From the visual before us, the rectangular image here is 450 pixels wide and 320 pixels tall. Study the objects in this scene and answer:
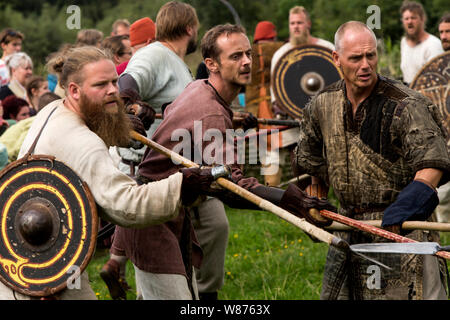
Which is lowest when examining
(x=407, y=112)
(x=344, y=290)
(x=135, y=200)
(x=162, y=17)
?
(x=344, y=290)

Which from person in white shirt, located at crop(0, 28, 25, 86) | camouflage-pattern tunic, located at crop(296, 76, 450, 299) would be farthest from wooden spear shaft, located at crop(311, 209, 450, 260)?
person in white shirt, located at crop(0, 28, 25, 86)

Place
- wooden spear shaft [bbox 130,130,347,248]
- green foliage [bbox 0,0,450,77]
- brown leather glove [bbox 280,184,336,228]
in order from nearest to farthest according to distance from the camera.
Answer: wooden spear shaft [bbox 130,130,347,248]
brown leather glove [bbox 280,184,336,228]
green foliage [bbox 0,0,450,77]

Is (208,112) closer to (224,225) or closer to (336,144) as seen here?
(336,144)

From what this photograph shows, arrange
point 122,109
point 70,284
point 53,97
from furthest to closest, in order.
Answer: point 53,97, point 122,109, point 70,284

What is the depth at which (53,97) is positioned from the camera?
6832 mm

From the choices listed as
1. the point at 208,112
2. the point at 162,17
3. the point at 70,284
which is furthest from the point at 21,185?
the point at 162,17

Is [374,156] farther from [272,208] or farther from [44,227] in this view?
[44,227]

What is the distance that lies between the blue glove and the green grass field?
2.28 metres

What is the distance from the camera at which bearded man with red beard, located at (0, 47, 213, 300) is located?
12.5ft

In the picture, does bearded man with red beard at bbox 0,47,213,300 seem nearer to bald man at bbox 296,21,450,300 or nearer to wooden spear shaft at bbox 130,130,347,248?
wooden spear shaft at bbox 130,130,347,248

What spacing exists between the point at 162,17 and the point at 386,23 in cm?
1234

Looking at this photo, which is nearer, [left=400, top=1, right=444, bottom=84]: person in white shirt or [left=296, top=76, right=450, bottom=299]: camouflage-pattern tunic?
[left=296, top=76, right=450, bottom=299]: camouflage-pattern tunic

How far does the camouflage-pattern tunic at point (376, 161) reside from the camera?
171 inches

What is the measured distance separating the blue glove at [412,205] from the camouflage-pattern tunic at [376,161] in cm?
15
